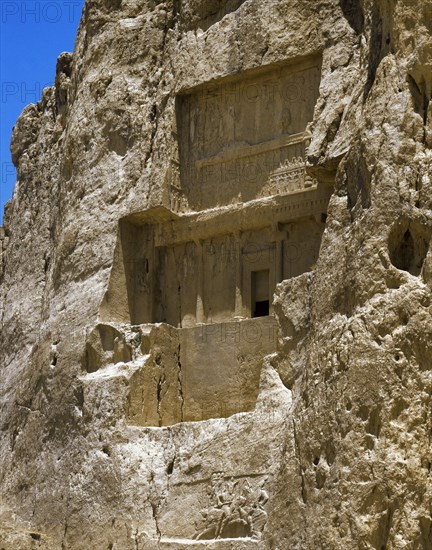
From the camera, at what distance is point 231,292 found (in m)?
18.2

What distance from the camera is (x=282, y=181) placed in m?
18.0

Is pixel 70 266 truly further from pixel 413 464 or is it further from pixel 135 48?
pixel 413 464

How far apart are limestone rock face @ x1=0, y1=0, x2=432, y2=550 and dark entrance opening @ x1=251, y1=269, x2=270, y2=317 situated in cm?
3

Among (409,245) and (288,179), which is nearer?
(409,245)

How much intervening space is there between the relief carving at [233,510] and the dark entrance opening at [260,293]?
103 inches

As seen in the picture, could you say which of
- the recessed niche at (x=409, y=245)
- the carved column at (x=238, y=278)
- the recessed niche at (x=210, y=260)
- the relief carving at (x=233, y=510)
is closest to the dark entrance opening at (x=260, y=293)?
the recessed niche at (x=210, y=260)

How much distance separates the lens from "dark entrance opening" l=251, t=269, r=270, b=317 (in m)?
18.0

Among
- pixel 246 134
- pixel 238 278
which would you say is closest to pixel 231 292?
pixel 238 278

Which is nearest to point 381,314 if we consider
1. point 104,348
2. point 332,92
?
point 332,92

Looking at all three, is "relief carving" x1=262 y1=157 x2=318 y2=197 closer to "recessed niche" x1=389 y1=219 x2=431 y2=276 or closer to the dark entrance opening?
the dark entrance opening

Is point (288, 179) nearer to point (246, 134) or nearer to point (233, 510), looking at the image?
point (246, 134)

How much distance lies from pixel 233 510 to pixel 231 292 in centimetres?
341

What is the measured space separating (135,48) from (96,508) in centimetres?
703

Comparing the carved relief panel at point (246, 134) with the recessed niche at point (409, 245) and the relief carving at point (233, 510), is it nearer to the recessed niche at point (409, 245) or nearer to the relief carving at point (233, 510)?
the recessed niche at point (409, 245)
